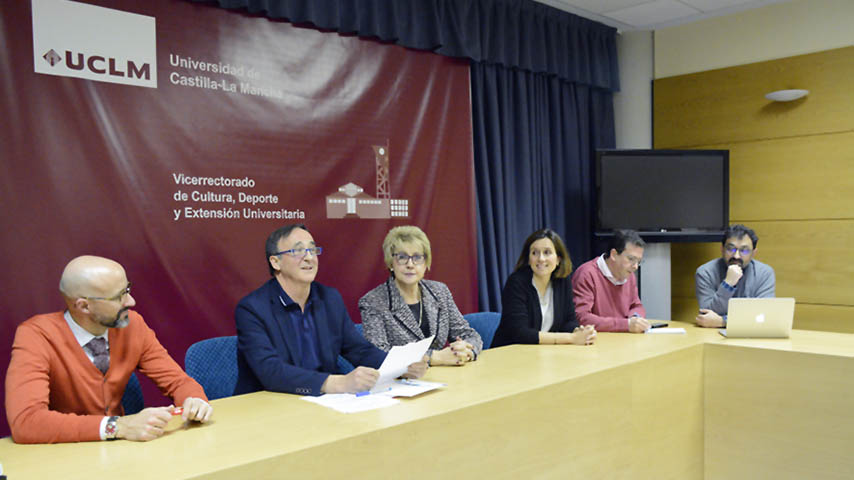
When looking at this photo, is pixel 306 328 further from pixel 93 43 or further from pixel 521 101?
pixel 521 101

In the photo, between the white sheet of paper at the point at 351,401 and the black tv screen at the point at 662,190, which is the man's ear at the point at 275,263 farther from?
the black tv screen at the point at 662,190

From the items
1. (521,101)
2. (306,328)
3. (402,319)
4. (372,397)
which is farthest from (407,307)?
(521,101)

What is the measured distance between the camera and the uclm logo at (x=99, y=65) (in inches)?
103

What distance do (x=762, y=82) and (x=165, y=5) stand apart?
4.04 metres

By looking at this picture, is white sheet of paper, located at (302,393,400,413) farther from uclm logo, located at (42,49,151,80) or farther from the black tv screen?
the black tv screen

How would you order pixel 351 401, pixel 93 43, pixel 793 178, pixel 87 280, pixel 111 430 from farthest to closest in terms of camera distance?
pixel 793 178, pixel 93 43, pixel 351 401, pixel 87 280, pixel 111 430

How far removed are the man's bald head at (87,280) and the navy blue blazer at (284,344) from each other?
47 centimetres

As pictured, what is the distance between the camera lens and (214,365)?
2279mm

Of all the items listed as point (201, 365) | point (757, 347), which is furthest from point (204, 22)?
point (757, 347)

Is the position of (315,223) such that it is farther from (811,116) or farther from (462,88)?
(811,116)

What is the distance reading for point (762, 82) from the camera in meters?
4.56

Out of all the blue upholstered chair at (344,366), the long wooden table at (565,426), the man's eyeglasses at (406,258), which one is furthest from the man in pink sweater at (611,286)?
the blue upholstered chair at (344,366)

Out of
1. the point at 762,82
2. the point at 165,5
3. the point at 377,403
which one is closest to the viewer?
the point at 377,403

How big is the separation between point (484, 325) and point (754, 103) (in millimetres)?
2967
